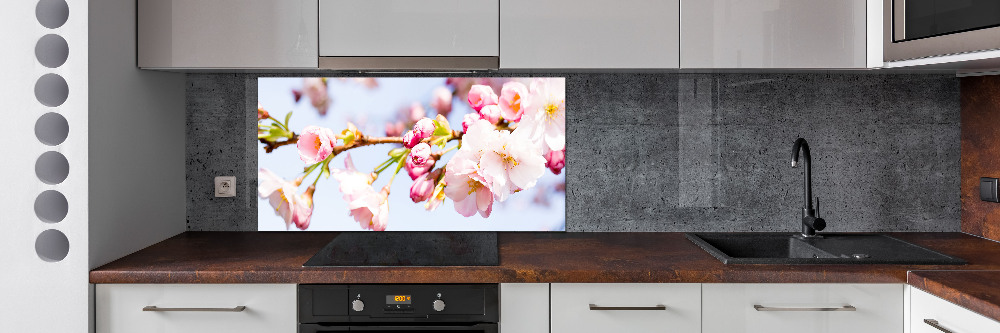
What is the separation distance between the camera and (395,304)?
177 cm

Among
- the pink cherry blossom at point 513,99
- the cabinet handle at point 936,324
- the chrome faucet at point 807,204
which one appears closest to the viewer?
the cabinet handle at point 936,324

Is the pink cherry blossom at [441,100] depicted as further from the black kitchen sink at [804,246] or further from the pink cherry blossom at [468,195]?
the black kitchen sink at [804,246]

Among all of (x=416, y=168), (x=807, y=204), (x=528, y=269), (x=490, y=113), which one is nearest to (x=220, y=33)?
(x=416, y=168)

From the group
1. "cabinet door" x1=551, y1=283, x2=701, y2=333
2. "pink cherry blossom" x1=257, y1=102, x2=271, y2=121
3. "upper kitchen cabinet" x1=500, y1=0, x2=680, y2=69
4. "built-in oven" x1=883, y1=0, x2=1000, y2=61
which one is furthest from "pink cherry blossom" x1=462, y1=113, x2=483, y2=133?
"built-in oven" x1=883, y1=0, x2=1000, y2=61

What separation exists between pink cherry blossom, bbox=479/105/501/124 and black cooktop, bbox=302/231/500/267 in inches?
15.1
